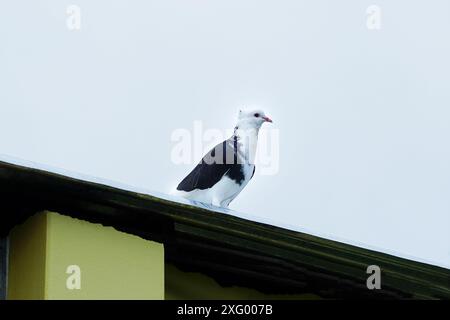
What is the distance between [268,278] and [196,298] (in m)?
0.38

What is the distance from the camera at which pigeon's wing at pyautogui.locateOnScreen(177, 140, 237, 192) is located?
891 centimetres

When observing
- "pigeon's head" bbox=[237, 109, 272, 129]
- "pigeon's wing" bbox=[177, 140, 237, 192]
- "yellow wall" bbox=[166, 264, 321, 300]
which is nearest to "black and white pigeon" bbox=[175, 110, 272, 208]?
"pigeon's wing" bbox=[177, 140, 237, 192]

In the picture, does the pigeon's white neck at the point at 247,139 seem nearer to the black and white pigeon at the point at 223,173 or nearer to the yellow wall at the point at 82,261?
the black and white pigeon at the point at 223,173

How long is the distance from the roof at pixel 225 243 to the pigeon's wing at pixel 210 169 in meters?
2.08

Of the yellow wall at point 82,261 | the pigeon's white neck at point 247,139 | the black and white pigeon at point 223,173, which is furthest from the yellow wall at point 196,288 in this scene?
the pigeon's white neck at point 247,139

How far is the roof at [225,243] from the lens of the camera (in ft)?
18.8

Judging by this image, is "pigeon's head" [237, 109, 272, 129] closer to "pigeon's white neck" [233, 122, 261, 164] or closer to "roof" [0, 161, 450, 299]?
"pigeon's white neck" [233, 122, 261, 164]

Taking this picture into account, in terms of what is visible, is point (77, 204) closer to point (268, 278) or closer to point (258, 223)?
point (258, 223)

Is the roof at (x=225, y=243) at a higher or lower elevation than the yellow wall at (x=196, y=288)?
higher

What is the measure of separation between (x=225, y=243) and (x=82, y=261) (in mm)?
766

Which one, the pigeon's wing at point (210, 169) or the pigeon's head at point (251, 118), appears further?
the pigeon's head at point (251, 118)

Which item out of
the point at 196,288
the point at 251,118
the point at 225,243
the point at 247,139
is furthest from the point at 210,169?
the point at 225,243
